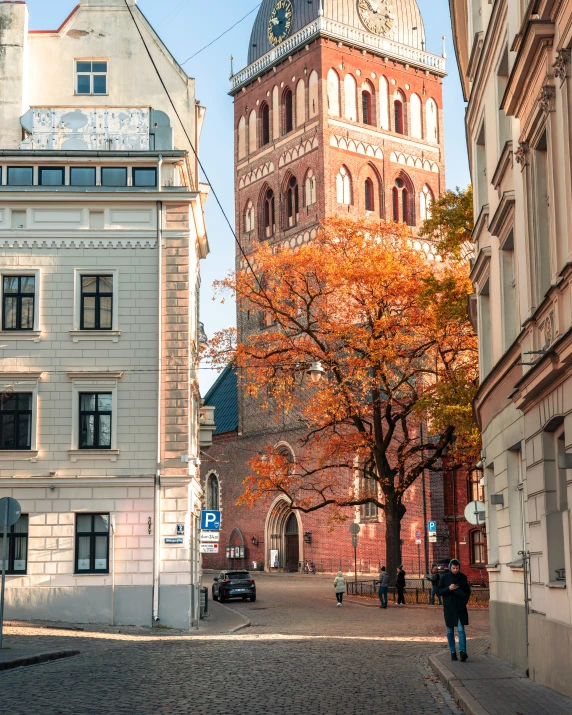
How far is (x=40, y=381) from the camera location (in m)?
26.8

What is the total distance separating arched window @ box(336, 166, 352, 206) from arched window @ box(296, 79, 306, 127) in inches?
172

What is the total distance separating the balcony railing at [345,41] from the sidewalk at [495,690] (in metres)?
58.5

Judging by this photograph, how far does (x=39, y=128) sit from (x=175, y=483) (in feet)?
31.9

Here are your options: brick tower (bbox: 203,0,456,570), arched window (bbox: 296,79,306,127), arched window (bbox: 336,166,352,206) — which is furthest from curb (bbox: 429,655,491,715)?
arched window (bbox: 296,79,306,127)

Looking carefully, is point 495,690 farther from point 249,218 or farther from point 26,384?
point 249,218

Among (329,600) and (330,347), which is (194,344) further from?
(329,600)

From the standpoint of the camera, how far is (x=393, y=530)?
36.3 metres

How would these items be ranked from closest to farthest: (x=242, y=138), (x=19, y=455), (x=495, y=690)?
(x=495, y=690) → (x=19, y=455) → (x=242, y=138)

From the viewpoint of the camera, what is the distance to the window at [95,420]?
26.7 m

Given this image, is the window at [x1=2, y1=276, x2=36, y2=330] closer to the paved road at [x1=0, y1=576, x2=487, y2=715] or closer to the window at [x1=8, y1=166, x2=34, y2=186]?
the window at [x1=8, y1=166, x2=34, y2=186]

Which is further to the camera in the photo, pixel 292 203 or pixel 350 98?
pixel 292 203

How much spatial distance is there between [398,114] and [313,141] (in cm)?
734

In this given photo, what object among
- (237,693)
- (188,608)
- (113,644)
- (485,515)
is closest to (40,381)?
(188,608)

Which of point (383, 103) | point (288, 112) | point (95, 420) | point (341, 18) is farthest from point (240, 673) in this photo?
point (341, 18)
